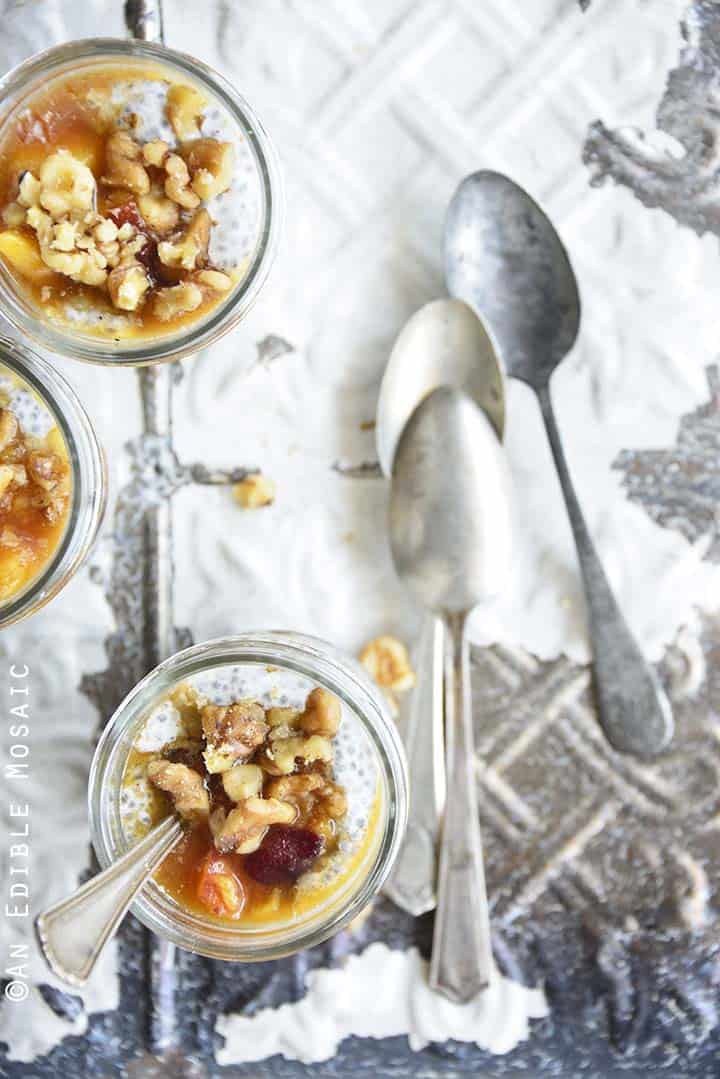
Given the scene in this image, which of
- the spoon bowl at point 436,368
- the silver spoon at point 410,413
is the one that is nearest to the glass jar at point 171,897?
the silver spoon at point 410,413

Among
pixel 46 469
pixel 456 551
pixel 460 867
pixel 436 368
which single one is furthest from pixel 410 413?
pixel 460 867

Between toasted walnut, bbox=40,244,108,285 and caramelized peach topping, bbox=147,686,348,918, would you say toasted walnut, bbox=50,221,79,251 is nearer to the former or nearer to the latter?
toasted walnut, bbox=40,244,108,285

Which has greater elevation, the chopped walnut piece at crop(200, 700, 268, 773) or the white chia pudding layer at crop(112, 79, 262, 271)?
the white chia pudding layer at crop(112, 79, 262, 271)

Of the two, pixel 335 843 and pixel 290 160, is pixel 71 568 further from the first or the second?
pixel 290 160

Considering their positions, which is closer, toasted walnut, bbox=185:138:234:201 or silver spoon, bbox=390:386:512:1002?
toasted walnut, bbox=185:138:234:201

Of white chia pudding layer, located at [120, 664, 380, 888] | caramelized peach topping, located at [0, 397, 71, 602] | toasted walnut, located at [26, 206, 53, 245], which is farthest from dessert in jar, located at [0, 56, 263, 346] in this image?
white chia pudding layer, located at [120, 664, 380, 888]

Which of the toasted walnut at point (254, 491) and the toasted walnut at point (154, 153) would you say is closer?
the toasted walnut at point (154, 153)

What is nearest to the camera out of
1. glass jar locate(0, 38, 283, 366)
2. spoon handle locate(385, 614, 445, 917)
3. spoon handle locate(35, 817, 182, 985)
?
spoon handle locate(35, 817, 182, 985)

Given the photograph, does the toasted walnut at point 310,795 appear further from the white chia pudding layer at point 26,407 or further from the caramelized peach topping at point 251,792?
the white chia pudding layer at point 26,407
